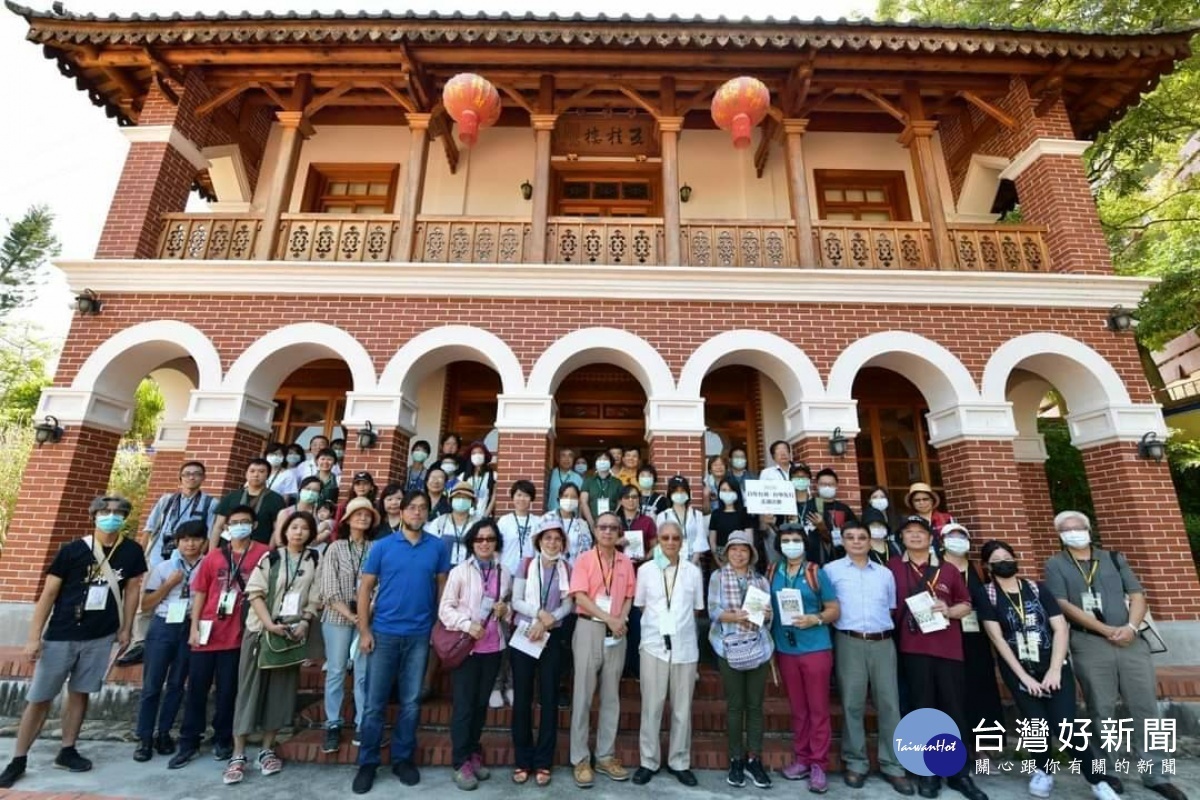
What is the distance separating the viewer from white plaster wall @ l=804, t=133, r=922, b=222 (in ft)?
31.0

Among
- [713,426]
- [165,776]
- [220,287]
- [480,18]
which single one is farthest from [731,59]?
[165,776]

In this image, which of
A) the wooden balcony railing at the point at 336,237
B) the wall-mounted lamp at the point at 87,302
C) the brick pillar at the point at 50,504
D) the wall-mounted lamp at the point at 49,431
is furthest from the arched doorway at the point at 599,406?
the wall-mounted lamp at the point at 49,431

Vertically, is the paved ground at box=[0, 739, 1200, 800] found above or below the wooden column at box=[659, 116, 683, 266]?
below

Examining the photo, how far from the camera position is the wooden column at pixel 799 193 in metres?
7.29

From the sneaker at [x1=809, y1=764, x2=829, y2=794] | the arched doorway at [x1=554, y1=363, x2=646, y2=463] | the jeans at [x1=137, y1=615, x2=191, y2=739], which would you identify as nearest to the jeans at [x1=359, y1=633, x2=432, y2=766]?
the jeans at [x1=137, y1=615, x2=191, y2=739]

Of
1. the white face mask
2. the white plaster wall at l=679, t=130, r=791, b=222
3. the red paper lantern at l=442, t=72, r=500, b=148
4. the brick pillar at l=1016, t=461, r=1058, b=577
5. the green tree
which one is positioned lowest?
the white face mask

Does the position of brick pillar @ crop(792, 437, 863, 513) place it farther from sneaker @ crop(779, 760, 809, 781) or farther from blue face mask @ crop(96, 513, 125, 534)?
blue face mask @ crop(96, 513, 125, 534)

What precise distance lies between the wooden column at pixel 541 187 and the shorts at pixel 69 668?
220 inches

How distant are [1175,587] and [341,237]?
35.3 ft

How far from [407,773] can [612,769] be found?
4.79 ft

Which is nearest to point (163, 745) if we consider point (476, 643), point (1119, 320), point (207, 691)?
point (207, 691)

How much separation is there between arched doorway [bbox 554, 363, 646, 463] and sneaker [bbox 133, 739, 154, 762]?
5.83m

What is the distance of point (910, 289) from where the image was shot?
705cm

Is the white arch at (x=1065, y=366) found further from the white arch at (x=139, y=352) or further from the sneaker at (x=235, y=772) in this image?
the white arch at (x=139, y=352)
